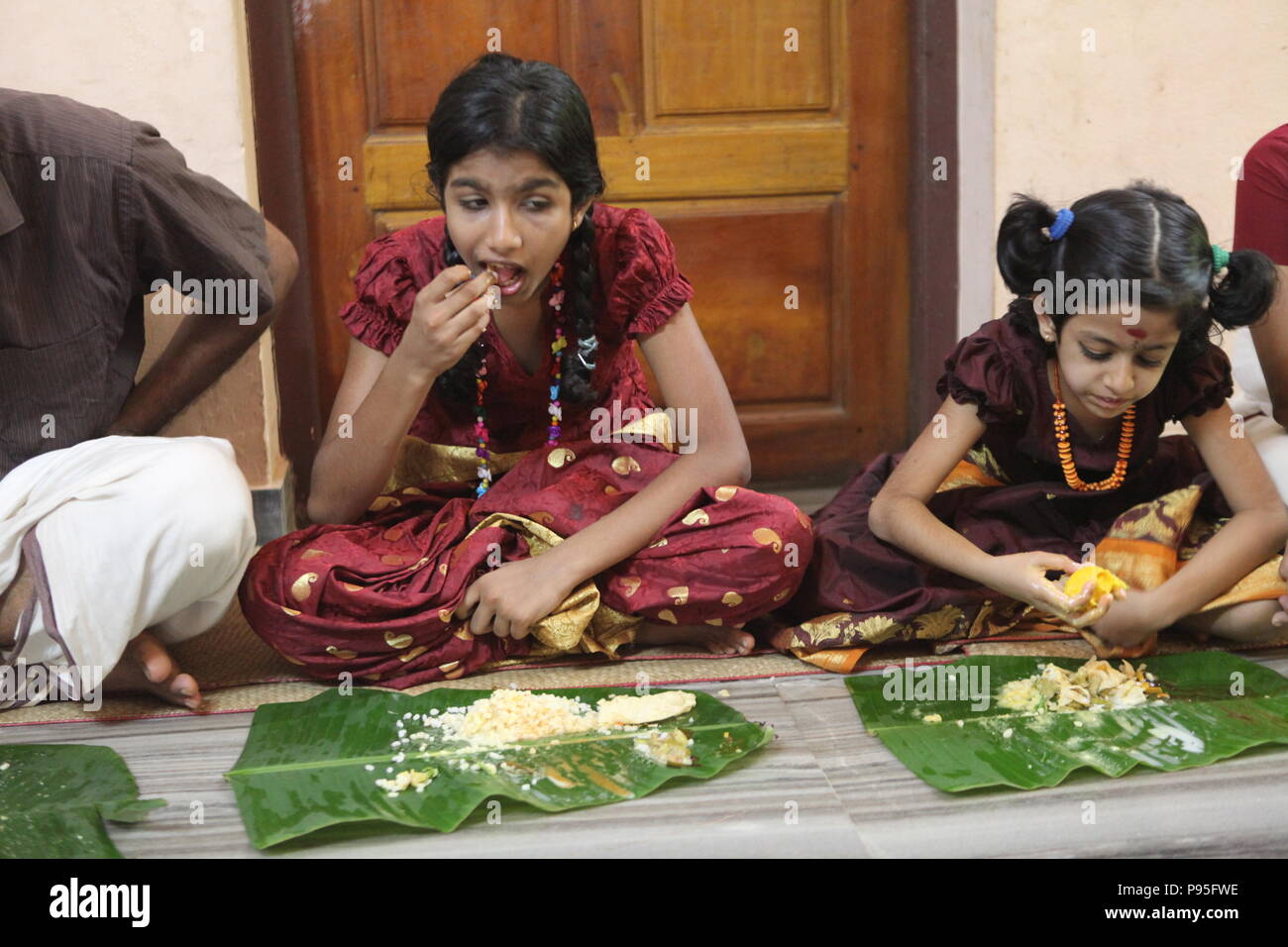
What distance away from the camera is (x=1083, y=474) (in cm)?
214

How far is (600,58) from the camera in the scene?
2.92 m

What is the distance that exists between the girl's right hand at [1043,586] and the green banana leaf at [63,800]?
1.15 metres

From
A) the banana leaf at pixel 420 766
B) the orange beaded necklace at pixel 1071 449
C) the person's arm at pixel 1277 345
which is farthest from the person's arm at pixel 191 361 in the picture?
the person's arm at pixel 1277 345

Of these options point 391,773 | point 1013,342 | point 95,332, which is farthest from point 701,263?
point 391,773

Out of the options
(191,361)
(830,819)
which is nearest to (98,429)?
(191,361)

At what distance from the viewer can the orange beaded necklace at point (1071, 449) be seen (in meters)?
2.05

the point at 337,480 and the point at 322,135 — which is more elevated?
the point at 322,135

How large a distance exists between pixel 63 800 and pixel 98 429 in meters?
→ 0.60

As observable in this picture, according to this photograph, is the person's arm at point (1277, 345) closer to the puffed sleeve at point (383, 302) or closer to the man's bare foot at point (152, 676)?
the puffed sleeve at point (383, 302)

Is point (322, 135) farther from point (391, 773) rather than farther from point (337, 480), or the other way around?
point (391, 773)

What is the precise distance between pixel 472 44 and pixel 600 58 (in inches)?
11.0

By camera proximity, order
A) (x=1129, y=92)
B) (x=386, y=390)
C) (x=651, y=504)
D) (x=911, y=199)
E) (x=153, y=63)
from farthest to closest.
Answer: (x=911, y=199) < (x=1129, y=92) < (x=153, y=63) < (x=651, y=504) < (x=386, y=390)

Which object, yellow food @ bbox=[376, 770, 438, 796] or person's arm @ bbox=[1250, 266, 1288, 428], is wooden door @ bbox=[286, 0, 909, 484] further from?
yellow food @ bbox=[376, 770, 438, 796]

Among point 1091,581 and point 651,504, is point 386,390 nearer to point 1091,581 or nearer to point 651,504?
point 651,504
